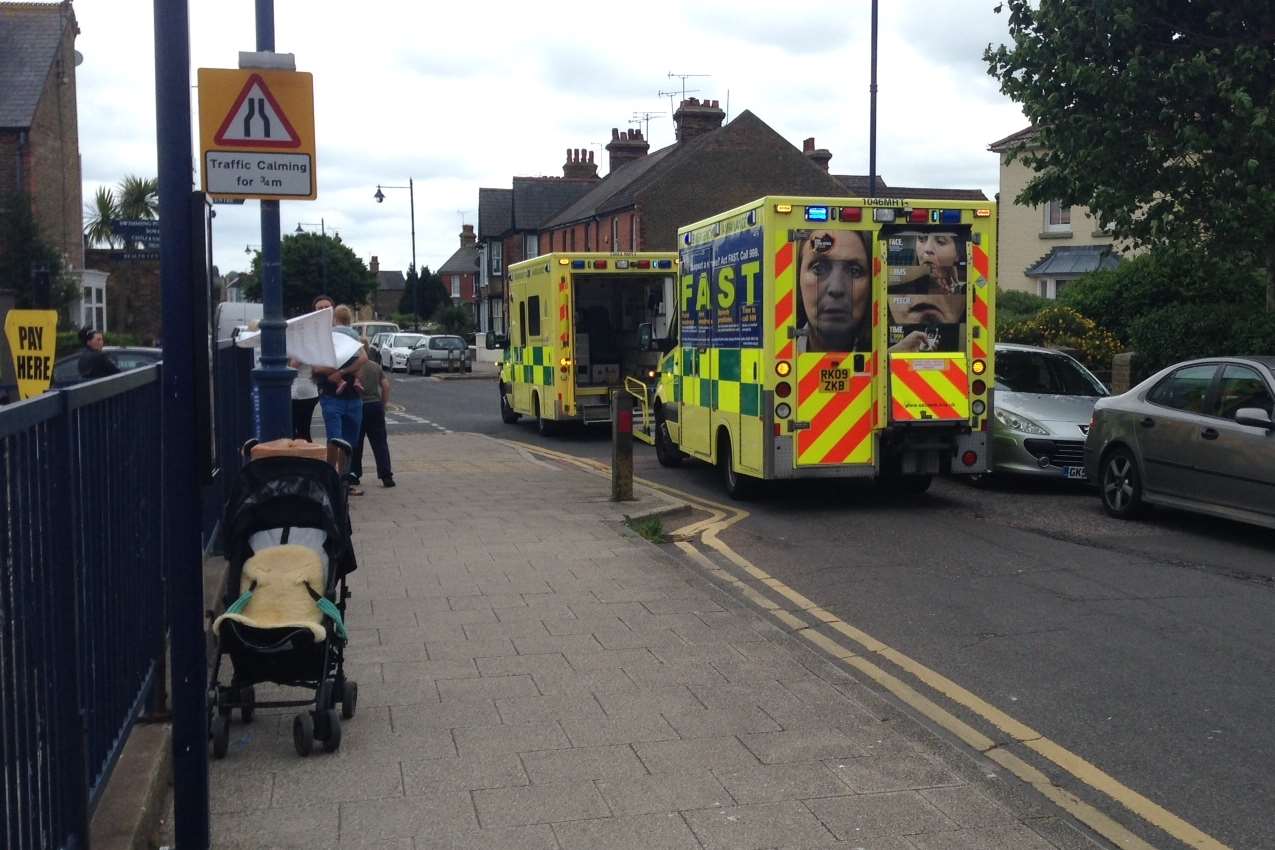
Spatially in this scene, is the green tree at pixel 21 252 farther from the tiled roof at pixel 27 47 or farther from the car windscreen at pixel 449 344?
the car windscreen at pixel 449 344

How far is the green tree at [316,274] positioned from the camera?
85062mm

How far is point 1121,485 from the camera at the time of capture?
1186cm

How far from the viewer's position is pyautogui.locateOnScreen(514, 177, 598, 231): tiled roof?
6862cm

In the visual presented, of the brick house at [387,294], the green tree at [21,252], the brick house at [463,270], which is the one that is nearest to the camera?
the green tree at [21,252]

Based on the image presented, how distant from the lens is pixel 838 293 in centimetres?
1212

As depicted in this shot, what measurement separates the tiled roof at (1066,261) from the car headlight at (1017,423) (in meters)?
24.7

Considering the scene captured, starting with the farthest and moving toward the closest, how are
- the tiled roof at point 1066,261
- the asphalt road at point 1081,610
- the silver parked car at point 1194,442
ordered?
1. the tiled roof at point 1066,261
2. the silver parked car at point 1194,442
3. the asphalt road at point 1081,610

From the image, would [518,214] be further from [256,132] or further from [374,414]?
[256,132]

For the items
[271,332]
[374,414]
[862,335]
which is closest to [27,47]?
[374,414]

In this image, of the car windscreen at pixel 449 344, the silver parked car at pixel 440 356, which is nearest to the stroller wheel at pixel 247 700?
the silver parked car at pixel 440 356

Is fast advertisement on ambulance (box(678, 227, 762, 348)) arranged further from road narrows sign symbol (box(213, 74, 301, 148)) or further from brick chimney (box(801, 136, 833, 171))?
brick chimney (box(801, 136, 833, 171))

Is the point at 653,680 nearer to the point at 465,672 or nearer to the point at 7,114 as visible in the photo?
the point at 465,672

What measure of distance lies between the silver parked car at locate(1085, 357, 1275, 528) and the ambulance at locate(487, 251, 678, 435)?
347 inches

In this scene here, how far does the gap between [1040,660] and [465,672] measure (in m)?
3.05
